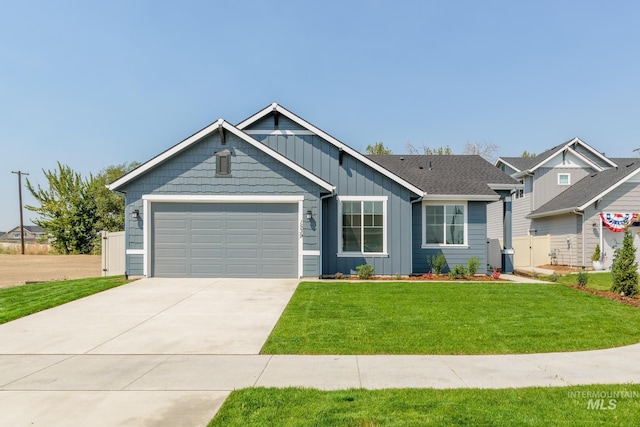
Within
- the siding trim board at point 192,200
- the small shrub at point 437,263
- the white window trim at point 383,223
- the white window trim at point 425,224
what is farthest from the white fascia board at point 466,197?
the siding trim board at point 192,200

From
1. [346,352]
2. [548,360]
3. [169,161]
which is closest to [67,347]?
[346,352]

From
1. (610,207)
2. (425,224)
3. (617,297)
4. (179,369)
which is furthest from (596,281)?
(179,369)

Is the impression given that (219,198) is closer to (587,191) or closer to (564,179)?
(587,191)

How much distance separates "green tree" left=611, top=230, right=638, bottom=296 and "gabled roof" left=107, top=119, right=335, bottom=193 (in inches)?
331

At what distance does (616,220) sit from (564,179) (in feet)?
18.8

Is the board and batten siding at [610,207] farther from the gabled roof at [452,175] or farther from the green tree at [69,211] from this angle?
the green tree at [69,211]

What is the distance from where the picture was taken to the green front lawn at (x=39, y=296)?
9583 millimetres

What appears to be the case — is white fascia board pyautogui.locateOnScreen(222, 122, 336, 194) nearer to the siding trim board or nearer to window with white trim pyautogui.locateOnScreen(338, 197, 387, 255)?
the siding trim board

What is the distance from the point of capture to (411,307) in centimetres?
973

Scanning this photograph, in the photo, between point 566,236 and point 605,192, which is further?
point 566,236

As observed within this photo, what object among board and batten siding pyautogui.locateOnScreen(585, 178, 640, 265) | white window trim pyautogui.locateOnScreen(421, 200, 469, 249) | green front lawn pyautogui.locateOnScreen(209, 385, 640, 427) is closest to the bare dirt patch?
white window trim pyautogui.locateOnScreen(421, 200, 469, 249)

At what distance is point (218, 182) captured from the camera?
14.2m

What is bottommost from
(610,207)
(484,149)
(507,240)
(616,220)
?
(507,240)

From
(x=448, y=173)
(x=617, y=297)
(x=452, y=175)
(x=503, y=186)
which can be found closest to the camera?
(x=617, y=297)
